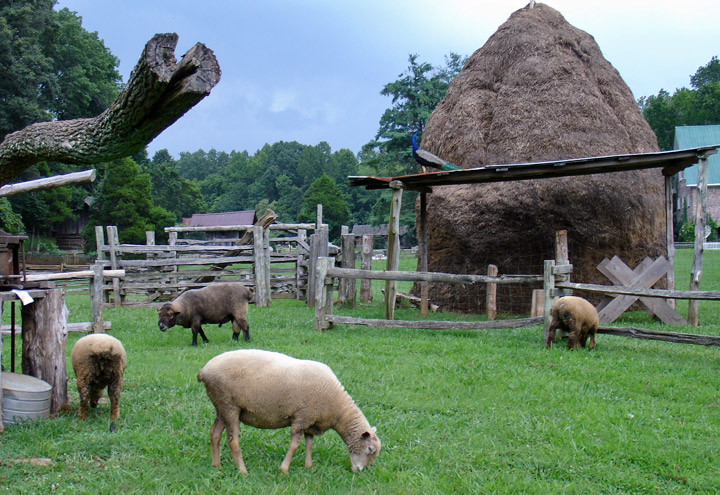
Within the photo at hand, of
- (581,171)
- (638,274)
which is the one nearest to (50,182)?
(581,171)

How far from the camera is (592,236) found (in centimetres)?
1213

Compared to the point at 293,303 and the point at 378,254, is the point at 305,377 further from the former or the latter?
the point at 378,254

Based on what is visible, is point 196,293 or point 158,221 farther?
point 158,221

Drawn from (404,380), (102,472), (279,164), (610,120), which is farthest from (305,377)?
(279,164)

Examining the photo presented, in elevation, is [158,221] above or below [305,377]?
above

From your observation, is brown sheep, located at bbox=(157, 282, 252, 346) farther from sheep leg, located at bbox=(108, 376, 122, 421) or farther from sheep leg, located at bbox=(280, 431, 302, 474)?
sheep leg, located at bbox=(280, 431, 302, 474)

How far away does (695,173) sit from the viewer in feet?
138

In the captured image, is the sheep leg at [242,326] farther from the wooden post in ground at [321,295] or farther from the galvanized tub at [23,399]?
the galvanized tub at [23,399]

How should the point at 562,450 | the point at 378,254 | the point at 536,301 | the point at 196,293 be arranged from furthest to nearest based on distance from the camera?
the point at 378,254 → the point at 536,301 → the point at 196,293 → the point at 562,450

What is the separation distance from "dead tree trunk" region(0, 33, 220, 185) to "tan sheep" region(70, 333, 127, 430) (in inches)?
67.0

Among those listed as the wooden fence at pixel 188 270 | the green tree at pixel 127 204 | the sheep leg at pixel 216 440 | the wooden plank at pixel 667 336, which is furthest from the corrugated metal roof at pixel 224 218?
the sheep leg at pixel 216 440

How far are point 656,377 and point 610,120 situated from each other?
7.97 m

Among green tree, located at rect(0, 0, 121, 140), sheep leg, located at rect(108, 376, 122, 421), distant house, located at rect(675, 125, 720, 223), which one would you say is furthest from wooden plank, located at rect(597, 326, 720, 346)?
distant house, located at rect(675, 125, 720, 223)

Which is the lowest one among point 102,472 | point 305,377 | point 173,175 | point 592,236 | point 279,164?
point 102,472
